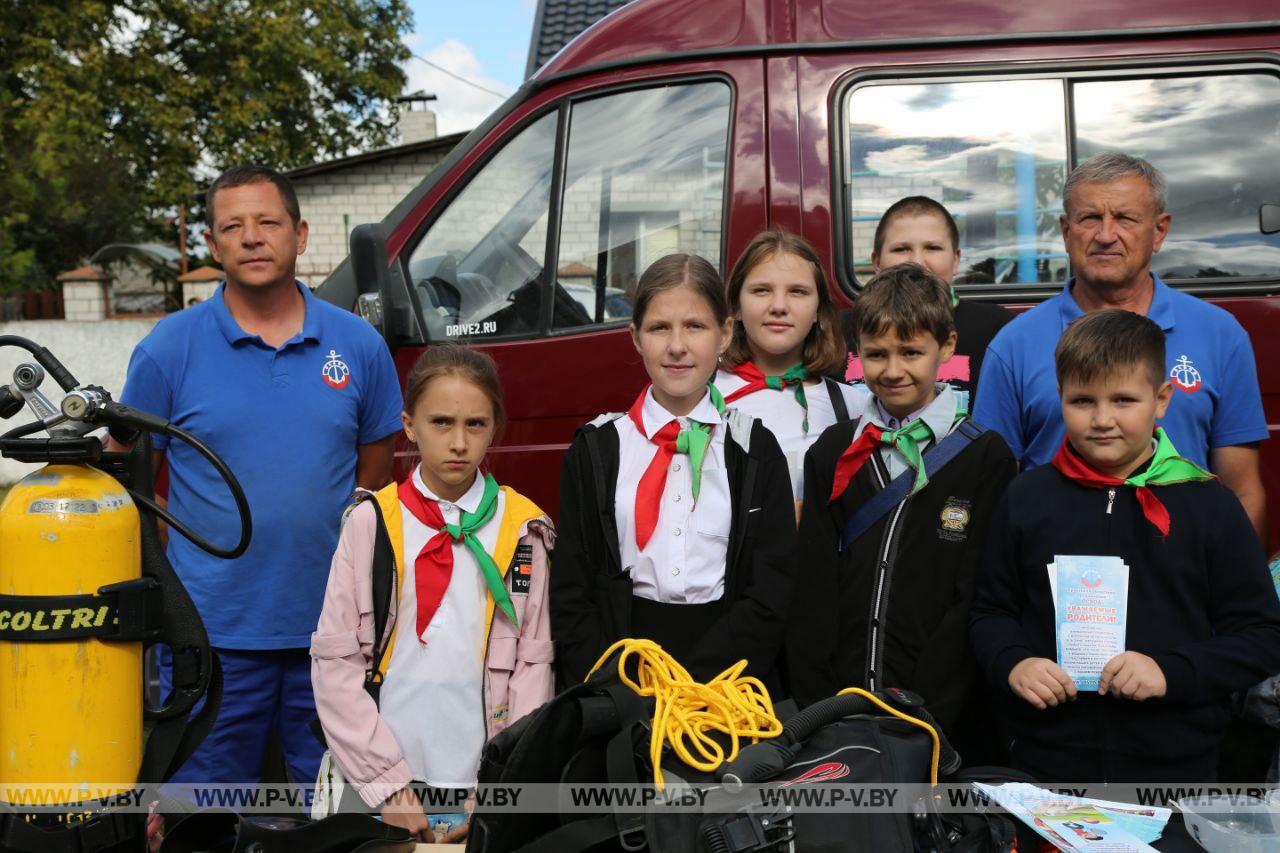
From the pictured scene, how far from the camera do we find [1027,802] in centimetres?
211

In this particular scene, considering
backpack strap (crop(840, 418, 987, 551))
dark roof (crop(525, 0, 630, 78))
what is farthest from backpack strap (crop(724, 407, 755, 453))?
dark roof (crop(525, 0, 630, 78))

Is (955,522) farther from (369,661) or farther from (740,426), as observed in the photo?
(369,661)

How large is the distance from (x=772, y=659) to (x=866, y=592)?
28 centimetres

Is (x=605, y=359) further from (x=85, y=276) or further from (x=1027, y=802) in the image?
(x=85, y=276)

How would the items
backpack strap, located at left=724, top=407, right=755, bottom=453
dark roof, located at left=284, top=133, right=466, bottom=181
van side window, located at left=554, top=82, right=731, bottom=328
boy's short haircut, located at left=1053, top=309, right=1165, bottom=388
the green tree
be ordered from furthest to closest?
1. the green tree
2. dark roof, located at left=284, top=133, right=466, bottom=181
3. van side window, located at left=554, top=82, right=731, bottom=328
4. backpack strap, located at left=724, top=407, right=755, bottom=453
5. boy's short haircut, located at left=1053, top=309, right=1165, bottom=388

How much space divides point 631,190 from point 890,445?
183 centimetres

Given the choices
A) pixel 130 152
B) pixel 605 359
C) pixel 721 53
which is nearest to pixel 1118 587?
pixel 605 359

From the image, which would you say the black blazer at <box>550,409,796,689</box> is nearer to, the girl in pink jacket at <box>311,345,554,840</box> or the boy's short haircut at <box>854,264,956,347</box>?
the girl in pink jacket at <box>311,345,554,840</box>

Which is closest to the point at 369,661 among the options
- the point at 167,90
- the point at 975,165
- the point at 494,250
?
the point at 494,250

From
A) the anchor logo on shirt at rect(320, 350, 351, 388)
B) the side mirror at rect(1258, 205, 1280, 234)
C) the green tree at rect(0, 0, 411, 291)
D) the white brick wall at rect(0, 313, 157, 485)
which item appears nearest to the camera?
the anchor logo on shirt at rect(320, 350, 351, 388)

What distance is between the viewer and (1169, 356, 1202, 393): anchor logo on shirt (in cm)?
296

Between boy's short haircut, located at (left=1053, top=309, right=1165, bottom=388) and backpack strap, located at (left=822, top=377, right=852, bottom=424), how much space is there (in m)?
0.67

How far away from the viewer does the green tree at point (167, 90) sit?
2194 cm

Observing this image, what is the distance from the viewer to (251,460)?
123 inches
